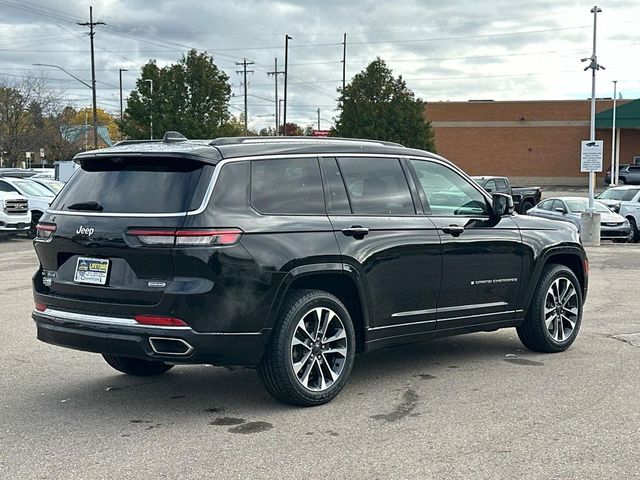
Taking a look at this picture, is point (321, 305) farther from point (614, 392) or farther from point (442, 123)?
point (442, 123)

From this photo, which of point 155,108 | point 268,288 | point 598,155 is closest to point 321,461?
point 268,288

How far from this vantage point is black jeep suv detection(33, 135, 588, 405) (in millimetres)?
5379

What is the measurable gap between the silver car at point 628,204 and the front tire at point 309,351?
20226 millimetres

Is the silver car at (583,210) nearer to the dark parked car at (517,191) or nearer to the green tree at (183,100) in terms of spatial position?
the dark parked car at (517,191)

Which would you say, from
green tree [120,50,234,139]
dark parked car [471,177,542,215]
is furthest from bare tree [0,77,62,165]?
dark parked car [471,177,542,215]

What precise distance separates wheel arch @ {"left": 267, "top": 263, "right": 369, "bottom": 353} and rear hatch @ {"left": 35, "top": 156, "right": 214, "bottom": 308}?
77 cm

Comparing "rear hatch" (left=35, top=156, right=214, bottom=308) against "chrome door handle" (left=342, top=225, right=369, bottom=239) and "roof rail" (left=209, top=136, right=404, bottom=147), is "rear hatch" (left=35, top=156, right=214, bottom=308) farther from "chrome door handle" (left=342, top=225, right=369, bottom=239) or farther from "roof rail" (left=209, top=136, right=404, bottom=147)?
"chrome door handle" (left=342, top=225, right=369, bottom=239)

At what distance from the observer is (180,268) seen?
210 inches

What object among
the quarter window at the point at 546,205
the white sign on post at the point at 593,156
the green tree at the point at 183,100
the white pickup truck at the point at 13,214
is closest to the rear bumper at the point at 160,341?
the white pickup truck at the point at 13,214

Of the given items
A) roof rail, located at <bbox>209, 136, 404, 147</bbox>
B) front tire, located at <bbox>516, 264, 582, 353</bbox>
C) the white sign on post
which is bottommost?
front tire, located at <bbox>516, 264, 582, 353</bbox>

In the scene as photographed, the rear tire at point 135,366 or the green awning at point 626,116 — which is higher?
the green awning at point 626,116

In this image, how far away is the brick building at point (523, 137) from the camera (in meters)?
65.6

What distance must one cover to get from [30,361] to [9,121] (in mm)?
63747

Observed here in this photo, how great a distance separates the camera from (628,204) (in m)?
24.8
